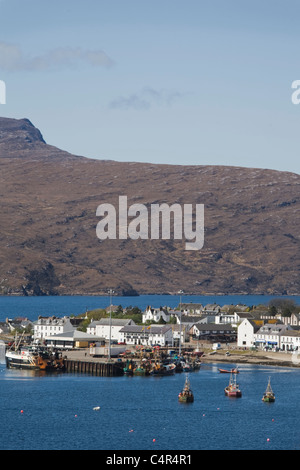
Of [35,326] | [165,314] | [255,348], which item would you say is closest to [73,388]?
[255,348]

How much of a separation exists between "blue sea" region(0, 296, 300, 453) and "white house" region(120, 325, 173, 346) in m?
31.6

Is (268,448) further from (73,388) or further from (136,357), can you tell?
(136,357)

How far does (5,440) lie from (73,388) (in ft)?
95.2

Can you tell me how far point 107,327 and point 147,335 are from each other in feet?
30.5

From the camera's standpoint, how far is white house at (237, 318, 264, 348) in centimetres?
13938

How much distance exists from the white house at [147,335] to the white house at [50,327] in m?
11.8

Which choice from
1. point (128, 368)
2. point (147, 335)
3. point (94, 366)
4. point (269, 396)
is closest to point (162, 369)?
point (128, 368)

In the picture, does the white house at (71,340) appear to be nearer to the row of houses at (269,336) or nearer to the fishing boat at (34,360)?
the fishing boat at (34,360)

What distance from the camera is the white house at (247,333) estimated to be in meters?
139

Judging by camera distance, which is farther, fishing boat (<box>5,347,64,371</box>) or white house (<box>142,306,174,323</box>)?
white house (<box>142,306,174,323</box>)

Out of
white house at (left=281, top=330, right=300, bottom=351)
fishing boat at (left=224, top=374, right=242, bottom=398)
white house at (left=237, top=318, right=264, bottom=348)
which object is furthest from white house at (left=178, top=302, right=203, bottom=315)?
fishing boat at (left=224, top=374, right=242, bottom=398)

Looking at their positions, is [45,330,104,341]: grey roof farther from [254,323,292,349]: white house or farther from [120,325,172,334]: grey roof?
[254,323,292,349]: white house

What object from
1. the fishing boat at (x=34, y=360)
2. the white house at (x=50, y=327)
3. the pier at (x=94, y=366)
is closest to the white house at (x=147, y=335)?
the white house at (x=50, y=327)
